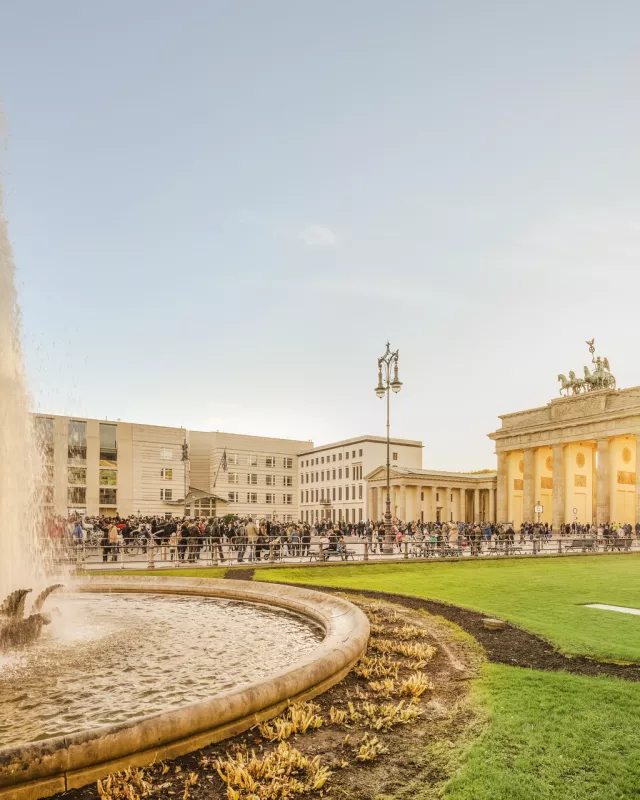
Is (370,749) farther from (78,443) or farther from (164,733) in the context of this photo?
(78,443)

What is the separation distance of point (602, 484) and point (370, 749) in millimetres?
66836

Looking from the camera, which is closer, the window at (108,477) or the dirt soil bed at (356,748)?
the dirt soil bed at (356,748)

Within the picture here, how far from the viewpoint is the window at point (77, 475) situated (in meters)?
79.2

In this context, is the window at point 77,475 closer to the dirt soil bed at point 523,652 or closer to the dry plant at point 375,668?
the dirt soil bed at point 523,652

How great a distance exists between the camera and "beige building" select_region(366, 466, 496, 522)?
90.3m

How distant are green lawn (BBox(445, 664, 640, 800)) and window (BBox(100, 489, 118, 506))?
80.0 meters

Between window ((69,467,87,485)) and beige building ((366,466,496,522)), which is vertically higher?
window ((69,467,87,485))

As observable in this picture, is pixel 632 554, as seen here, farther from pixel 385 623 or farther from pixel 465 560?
pixel 385 623

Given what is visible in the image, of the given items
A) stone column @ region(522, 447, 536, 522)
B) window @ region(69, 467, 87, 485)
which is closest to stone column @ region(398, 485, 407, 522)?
stone column @ region(522, 447, 536, 522)

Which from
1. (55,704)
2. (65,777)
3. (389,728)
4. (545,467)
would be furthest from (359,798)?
(545,467)

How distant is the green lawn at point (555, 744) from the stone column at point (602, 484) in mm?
62674

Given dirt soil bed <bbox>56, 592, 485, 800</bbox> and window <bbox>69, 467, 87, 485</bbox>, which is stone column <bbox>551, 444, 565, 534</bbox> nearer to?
window <bbox>69, 467, 87, 485</bbox>

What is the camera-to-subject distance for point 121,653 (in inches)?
344

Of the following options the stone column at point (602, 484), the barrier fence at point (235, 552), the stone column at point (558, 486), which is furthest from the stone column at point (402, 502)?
the barrier fence at point (235, 552)
